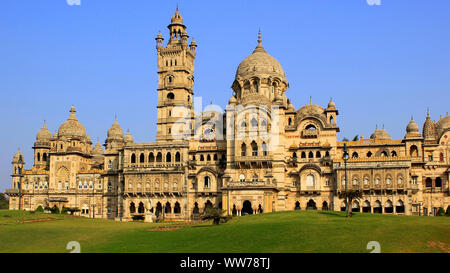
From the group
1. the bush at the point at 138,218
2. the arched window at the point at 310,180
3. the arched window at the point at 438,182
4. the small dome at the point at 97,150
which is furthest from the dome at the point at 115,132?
the arched window at the point at 438,182

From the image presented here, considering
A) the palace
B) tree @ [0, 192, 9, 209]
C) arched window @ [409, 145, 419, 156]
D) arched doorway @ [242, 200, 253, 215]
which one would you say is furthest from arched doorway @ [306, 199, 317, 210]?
tree @ [0, 192, 9, 209]

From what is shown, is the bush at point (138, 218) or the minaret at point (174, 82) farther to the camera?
the minaret at point (174, 82)

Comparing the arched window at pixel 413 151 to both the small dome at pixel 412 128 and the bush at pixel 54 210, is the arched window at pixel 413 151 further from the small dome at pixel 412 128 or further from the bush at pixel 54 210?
the bush at pixel 54 210

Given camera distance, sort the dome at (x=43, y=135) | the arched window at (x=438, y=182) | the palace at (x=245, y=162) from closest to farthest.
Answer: the palace at (x=245, y=162) < the arched window at (x=438, y=182) < the dome at (x=43, y=135)

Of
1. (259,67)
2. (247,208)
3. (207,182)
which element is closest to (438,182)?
(247,208)

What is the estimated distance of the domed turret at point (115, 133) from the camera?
99812 mm

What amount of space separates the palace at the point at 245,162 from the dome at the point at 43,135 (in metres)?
9.01

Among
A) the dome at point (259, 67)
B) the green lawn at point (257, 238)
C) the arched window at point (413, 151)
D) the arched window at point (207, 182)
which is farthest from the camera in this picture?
the dome at point (259, 67)

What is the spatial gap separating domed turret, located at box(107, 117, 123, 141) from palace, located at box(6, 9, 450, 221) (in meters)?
10.2

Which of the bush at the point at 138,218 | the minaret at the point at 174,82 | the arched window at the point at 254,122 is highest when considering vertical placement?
the minaret at the point at 174,82

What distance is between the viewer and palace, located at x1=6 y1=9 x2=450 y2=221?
72.0 metres
